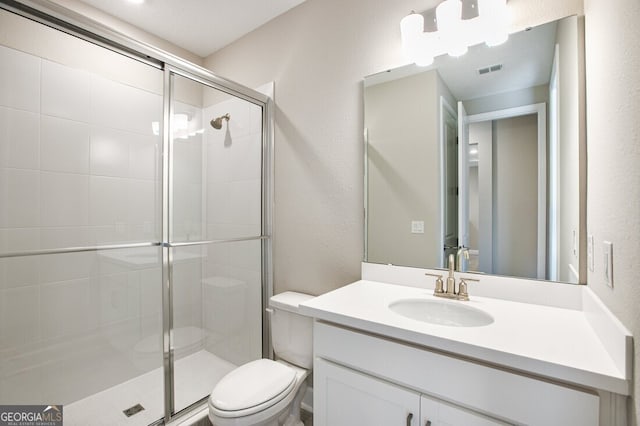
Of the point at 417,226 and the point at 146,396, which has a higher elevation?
the point at 417,226

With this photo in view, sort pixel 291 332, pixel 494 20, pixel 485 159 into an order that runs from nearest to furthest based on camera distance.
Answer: pixel 494 20, pixel 485 159, pixel 291 332

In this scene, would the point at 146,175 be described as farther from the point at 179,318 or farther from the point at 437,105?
the point at 437,105

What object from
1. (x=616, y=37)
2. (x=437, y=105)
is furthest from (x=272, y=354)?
(x=616, y=37)

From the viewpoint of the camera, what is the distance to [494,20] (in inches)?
48.5

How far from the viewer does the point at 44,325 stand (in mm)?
1609

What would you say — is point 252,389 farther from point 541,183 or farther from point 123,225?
point 541,183

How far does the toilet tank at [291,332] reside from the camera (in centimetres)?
160

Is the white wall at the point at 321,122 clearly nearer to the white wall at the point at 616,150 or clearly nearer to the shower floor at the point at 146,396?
the shower floor at the point at 146,396

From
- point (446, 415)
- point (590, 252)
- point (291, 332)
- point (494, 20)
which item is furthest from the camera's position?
point (291, 332)

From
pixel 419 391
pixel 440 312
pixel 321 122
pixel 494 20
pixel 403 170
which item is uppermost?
pixel 494 20

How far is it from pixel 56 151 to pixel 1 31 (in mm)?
567

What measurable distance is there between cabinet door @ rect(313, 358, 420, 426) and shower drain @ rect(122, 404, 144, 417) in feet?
3.90

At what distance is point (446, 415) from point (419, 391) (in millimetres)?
90

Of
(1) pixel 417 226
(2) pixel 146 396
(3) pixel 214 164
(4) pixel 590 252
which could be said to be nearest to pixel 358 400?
(1) pixel 417 226
